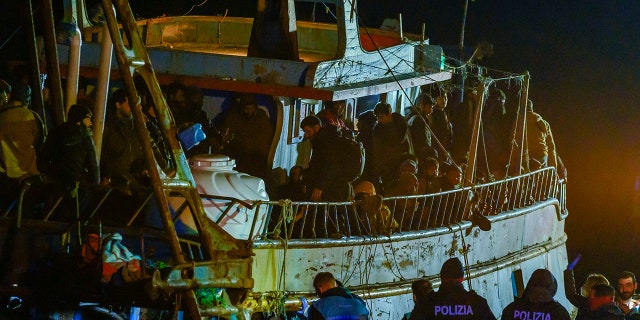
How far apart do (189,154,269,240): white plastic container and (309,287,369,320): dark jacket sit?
3.58 feet

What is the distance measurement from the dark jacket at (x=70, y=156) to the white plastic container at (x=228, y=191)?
1003 millimetres

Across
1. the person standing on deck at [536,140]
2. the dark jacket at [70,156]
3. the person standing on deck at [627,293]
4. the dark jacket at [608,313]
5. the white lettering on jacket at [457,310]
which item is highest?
the dark jacket at [70,156]

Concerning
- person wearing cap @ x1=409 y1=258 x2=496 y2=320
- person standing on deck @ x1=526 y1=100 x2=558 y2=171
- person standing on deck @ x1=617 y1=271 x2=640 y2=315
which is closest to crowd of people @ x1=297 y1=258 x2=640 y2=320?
person wearing cap @ x1=409 y1=258 x2=496 y2=320

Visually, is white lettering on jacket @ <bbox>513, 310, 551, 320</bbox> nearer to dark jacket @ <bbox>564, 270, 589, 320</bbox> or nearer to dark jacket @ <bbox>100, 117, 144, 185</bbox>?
dark jacket @ <bbox>564, 270, 589, 320</bbox>

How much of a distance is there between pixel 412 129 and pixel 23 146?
6275 mm

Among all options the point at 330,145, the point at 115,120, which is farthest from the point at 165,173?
the point at 330,145

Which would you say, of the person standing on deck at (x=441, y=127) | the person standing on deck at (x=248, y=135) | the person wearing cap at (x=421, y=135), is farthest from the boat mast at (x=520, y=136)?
the person standing on deck at (x=248, y=135)

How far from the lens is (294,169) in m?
12.2

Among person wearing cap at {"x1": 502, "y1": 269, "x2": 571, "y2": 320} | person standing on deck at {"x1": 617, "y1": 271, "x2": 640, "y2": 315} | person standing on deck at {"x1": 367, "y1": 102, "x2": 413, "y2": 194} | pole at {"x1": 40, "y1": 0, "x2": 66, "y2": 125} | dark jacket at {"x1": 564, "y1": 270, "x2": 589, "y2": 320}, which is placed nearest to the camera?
person wearing cap at {"x1": 502, "y1": 269, "x2": 571, "y2": 320}

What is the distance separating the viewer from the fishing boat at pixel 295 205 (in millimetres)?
8555

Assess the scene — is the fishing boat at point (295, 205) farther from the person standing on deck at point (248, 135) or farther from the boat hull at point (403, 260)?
the person standing on deck at point (248, 135)

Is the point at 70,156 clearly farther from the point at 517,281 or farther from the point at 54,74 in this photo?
the point at 517,281

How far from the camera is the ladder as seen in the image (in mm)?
8211

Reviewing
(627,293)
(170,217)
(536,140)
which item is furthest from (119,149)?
(536,140)
